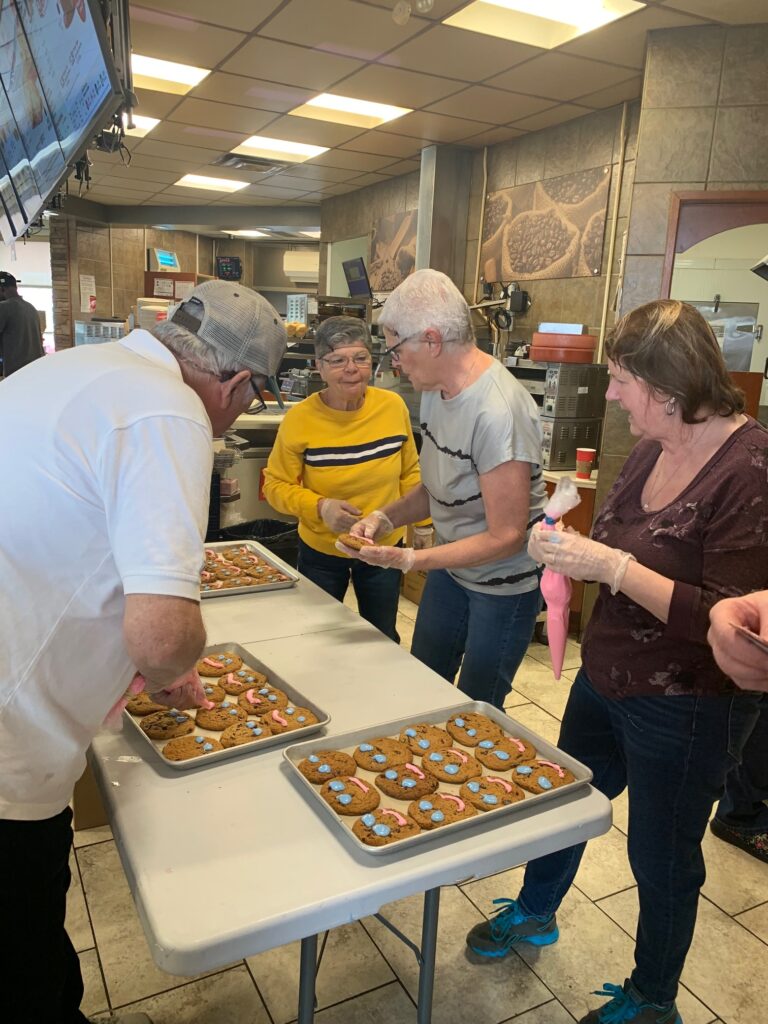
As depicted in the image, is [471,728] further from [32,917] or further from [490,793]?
[32,917]

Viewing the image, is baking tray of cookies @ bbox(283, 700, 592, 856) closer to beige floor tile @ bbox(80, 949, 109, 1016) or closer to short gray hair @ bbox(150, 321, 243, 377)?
short gray hair @ bbox(150, 321, 243, 377)

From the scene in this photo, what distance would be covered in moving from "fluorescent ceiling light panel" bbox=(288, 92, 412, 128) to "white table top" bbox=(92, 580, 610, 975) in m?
4.79

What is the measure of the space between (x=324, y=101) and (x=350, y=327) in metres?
3.47

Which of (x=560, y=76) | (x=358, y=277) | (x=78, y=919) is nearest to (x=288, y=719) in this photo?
(x=78, y=919)

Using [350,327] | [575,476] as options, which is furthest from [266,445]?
[350,327]

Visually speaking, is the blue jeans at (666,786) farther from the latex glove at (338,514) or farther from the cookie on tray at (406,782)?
the latex glove at (338,514)

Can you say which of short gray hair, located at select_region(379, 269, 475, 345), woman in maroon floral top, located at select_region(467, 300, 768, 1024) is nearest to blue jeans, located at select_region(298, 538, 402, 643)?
short gray hair, located at select_region(379, 269, 475, 345)

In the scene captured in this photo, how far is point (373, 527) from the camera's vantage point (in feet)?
7.16

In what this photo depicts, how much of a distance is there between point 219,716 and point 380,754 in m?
0.34

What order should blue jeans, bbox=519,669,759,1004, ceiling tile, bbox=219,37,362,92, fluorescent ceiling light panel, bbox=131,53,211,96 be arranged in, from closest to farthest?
blue jeans, bbox=519,669,759,1004 < ceiling tile, bbox=219,37,362,92 < fluorescent ceiling light panel, bbox=131,53,211,96

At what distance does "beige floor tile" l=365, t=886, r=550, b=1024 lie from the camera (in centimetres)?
183

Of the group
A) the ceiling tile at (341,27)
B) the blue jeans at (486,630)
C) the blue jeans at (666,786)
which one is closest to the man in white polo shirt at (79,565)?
the blue jeans at (666,786)

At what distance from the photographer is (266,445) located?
4.66 meters

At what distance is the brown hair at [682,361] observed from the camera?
1.42 metres
